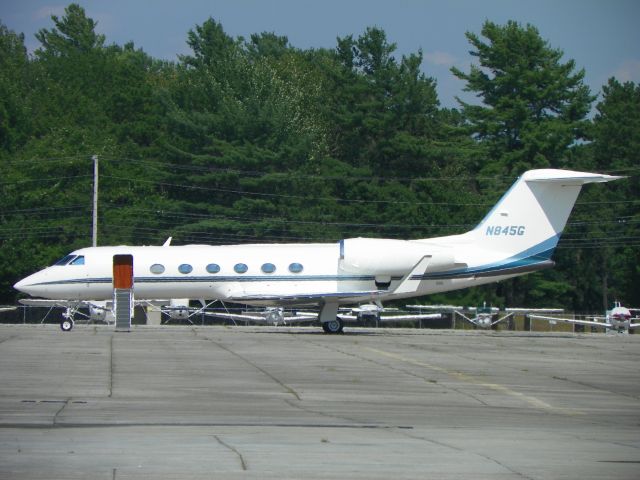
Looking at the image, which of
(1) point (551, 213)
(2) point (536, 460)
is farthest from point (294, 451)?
(1) point (551, 213)

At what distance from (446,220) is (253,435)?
51219 millimetres

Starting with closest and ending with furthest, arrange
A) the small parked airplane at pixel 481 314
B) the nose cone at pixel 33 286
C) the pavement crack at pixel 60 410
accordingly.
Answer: the pavement crack at pixel 60 410
the nose cone at pixel 33 286
the small parked airplane at pixel 481 314

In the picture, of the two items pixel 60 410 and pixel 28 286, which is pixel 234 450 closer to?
pixel 60 410

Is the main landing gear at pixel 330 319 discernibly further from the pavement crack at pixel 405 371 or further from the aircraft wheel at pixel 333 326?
the pavement crack at pixel 405 371

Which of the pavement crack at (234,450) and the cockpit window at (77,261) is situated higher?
the cockpit window at (77,261)

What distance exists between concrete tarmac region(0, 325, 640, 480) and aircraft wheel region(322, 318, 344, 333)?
5.43 meters

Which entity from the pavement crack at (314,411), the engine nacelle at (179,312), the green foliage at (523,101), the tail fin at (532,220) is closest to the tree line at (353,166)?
the green foliage at (523,101)

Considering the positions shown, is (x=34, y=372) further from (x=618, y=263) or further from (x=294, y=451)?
(x=618, y=263)

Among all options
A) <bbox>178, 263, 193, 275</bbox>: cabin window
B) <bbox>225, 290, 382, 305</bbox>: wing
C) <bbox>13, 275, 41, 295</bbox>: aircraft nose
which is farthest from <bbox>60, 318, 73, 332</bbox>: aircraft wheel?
<bbox>225, 290, 382, 305</bbox>: wing

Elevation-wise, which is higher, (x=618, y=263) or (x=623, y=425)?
(x=618, y=263)

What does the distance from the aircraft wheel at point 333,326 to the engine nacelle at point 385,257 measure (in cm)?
180

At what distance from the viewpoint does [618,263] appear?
69.4m

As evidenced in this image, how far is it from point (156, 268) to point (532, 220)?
11.8 metres

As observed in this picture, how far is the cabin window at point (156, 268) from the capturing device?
1286 inches
